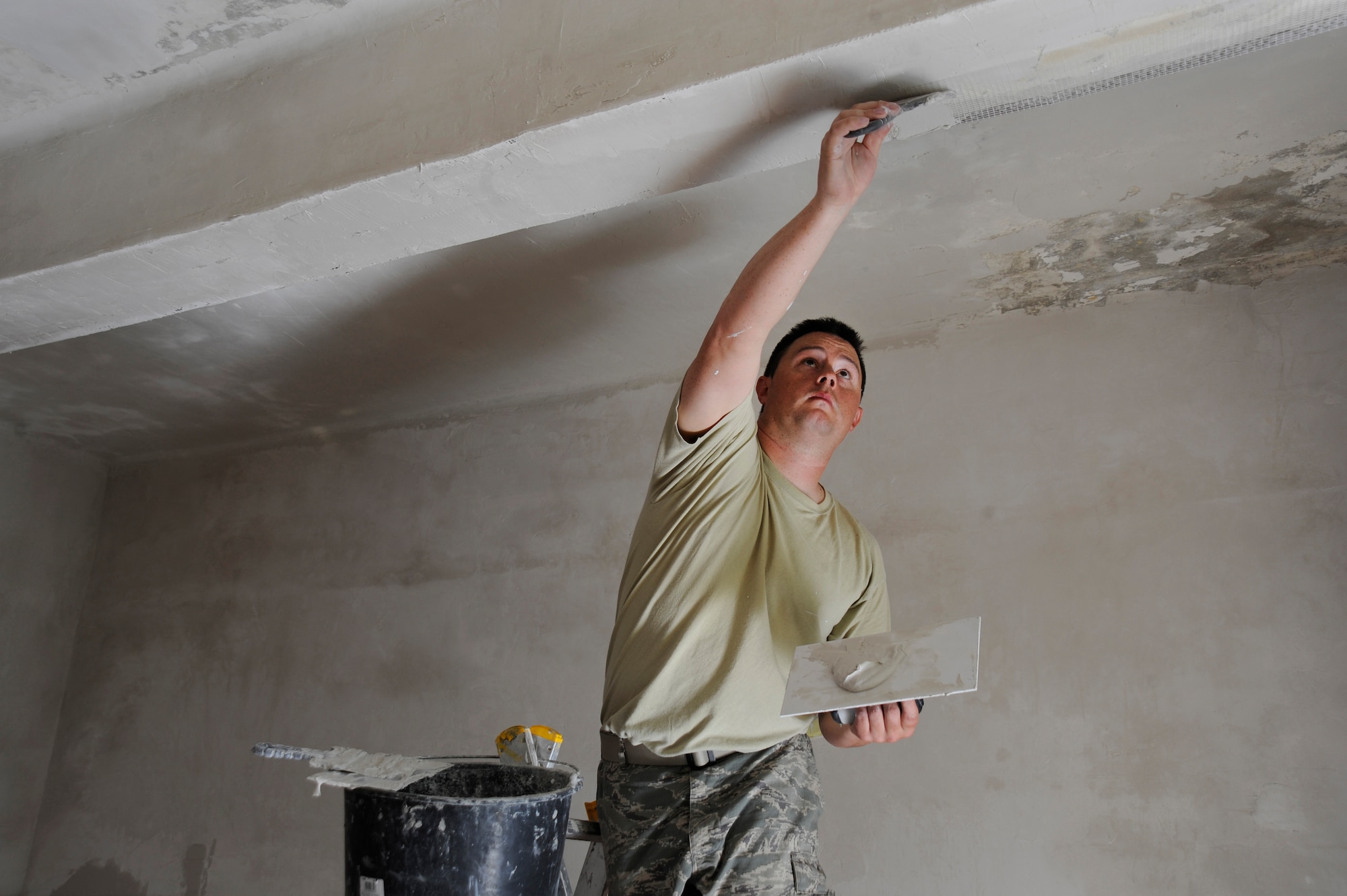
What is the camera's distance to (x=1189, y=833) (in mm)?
2406

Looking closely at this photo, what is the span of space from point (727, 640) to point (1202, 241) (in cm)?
192

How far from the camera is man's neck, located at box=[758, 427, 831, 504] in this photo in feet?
6.79

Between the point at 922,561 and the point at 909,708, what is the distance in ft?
4.37

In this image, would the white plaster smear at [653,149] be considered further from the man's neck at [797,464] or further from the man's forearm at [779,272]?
the man's neck at [797,464]

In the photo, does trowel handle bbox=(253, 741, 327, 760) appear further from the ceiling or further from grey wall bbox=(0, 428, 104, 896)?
grey wall bbox=(0, 428, 104, 896)

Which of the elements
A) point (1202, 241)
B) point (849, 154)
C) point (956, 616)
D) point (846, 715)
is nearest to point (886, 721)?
point (846, 715)

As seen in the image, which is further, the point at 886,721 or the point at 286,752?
the point at 886,721

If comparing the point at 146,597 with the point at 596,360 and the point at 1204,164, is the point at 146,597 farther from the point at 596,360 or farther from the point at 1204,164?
the point at 1204,164

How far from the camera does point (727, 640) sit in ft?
5.75

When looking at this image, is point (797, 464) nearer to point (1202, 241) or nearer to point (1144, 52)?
point (1144, 52)

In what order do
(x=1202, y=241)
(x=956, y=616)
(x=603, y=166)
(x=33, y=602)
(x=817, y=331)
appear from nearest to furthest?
(x=603, y=166) < (x=817, y=331) < (x=1202, y=241) < (x=956, y=616) < (x=33, y=602)

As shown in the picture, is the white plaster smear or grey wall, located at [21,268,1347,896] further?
grey wall, located at [21,268,1347,896]

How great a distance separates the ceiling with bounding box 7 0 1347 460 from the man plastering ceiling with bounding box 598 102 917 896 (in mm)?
239

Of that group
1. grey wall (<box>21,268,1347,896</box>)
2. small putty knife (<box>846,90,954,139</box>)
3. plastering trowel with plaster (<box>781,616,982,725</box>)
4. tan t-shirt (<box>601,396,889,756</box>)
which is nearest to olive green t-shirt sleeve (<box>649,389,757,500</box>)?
tan t-shirt (<box>601,396,889,756</box>)
